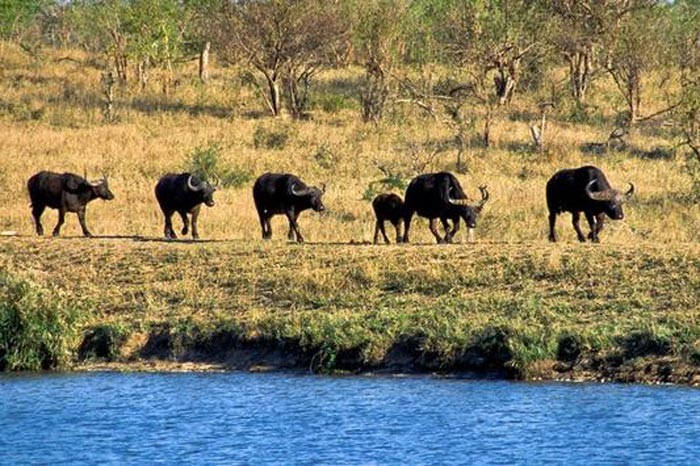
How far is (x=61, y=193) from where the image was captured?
26703mm

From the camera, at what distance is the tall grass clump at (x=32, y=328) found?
19.4 m

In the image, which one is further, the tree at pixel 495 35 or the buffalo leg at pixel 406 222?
the tree at pixel 495 35

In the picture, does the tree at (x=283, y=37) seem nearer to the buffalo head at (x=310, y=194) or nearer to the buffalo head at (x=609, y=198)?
the buffalo head at (x=310, y=194)

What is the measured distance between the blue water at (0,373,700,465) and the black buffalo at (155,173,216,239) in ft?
24.1

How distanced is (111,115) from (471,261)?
2055 centimetres

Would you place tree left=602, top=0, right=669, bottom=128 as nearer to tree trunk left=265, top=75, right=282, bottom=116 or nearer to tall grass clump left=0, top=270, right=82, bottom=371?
tree trunk left=265, top=75, right=282, bottom=116

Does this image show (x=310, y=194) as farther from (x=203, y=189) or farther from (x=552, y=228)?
(x=552, y=228)

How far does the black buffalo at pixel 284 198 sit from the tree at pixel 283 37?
51.2ft

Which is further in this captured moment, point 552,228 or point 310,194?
point 310,194

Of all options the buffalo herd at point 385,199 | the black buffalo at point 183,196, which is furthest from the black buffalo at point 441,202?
the black buffalo at point 183,196

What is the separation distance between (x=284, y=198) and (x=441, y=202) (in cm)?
290

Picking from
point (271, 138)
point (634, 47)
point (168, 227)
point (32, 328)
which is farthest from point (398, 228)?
point (634, 47)

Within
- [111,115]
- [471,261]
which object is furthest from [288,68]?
[471,261]

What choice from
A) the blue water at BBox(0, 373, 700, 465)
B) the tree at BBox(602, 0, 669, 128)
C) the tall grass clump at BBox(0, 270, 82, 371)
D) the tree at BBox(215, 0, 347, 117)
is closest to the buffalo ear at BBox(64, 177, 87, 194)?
the tall grass clump at BBox(0, 270, 82, 371)
